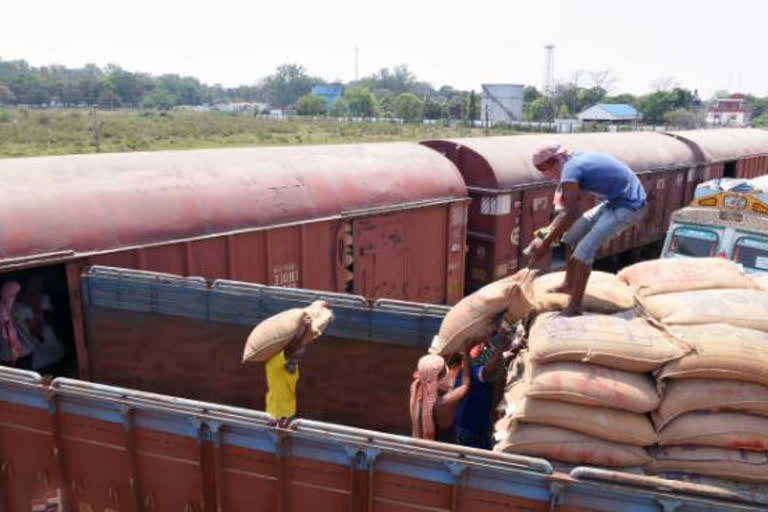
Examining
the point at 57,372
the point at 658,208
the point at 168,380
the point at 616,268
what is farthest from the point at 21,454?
the point at 658,208

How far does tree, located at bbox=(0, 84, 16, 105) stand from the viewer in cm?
11856

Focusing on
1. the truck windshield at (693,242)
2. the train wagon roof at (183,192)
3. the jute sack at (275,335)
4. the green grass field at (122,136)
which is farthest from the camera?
the green grass field at (122,136)

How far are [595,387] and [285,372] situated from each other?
2.24m

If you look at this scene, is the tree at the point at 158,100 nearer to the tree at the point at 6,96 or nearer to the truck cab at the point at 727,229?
the tree at the point at 6,96

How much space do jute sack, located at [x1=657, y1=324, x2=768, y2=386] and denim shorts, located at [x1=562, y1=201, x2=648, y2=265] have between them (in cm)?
98

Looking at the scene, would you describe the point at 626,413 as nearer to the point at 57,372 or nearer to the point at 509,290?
the point at 509,290

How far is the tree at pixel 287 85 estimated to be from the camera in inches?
7283

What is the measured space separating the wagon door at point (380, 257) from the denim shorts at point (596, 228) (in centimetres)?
414

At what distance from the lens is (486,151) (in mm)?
10594

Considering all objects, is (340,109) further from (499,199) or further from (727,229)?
(727,229)

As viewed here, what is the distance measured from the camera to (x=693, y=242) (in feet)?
28.7

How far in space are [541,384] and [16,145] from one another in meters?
43.7

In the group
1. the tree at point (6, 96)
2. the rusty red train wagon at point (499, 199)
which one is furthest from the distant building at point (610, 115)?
the tree at point (6, 96)

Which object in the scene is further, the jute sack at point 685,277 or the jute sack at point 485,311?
the jute sack at point 685,277
